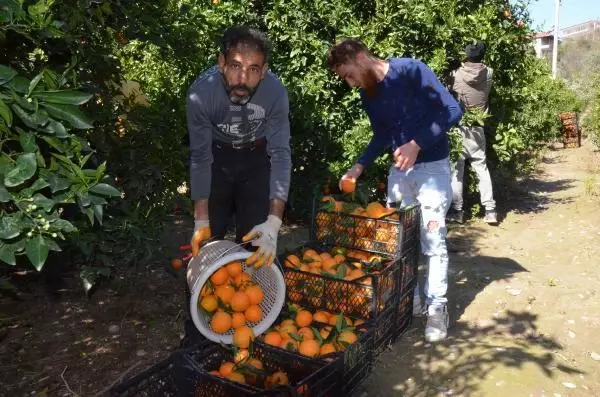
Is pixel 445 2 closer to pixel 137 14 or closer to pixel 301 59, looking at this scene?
pixel 301 59

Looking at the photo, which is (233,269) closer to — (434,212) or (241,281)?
(241,281)

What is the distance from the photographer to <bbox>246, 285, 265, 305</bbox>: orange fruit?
3.15m

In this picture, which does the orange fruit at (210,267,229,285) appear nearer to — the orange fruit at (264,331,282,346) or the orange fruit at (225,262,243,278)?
the orange fruit at (225,262,243,278)

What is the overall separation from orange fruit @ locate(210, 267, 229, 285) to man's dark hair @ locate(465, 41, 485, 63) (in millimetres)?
4988

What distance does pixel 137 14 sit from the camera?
124 inches

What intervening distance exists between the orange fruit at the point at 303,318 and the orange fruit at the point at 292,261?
14.7 inches

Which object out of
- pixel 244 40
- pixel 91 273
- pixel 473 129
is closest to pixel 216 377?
pixel 91 273

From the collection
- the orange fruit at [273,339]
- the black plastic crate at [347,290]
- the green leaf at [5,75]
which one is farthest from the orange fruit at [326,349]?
the green leaf at [5,75]

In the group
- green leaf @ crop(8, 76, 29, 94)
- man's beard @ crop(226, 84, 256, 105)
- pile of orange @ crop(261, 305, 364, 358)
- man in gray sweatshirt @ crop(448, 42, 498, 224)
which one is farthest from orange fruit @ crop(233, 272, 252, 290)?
man in gray sweatshirt @ crop(448, 42, 498, 224)

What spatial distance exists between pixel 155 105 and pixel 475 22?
447cm

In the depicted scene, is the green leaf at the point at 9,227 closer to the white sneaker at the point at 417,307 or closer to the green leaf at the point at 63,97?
the green leaf at the point at 63,97

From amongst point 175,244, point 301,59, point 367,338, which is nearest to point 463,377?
point 367,338

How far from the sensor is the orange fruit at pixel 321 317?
11.1 ft

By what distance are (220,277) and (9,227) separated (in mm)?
1782
